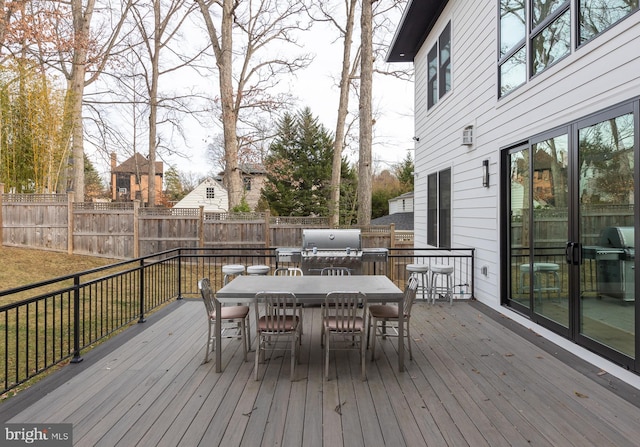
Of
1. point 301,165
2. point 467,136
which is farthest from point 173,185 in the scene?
point 467,136

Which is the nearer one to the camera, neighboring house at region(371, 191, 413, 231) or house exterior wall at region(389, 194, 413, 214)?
neighboring house at region(371, 191, 413, 231)

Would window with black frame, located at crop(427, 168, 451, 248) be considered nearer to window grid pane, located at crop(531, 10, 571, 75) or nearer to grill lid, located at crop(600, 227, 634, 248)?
window grid pane, located at crop(531, 10, 571, 75)

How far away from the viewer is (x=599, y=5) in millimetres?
3227

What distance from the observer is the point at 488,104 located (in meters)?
5.30

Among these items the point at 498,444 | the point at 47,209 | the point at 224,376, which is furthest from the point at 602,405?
the point at 47,209

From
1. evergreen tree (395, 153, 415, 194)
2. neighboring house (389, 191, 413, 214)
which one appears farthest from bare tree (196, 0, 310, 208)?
evergreen tree (395, 153, 415, 194)

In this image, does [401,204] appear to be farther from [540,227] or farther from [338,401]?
[338,401]

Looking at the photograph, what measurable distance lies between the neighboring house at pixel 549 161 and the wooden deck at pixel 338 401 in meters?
0.51

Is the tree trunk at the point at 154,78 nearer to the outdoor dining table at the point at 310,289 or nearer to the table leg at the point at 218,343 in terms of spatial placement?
the outdoor dining table at the point at 310,289

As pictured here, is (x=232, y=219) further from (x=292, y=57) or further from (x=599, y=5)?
(x=599, y=5)

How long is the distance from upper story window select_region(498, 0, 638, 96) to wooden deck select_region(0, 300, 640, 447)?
109 inches

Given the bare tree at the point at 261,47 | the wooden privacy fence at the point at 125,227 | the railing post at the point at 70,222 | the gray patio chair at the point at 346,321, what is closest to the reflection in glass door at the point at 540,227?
the gray patio chair at the point at 346,321

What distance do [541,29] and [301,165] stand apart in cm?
1601

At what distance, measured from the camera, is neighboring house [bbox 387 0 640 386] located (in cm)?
300
